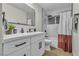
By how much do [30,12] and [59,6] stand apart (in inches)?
40.9

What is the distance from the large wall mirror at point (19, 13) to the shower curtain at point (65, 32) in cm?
110

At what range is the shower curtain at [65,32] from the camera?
11.3ft

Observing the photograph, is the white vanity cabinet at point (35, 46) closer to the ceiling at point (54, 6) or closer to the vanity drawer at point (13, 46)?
the vanity drawer at point (13, 46)

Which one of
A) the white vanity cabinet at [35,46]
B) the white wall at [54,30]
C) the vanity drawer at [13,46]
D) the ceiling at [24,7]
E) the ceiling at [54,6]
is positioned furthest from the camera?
the white wall at [54,30]

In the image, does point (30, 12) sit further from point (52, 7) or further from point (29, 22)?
point (52, 7)

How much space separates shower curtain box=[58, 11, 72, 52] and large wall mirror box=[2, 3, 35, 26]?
110 cm

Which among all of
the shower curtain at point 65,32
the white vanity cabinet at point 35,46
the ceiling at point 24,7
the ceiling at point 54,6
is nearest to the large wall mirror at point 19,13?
the ceiling at point 24,7

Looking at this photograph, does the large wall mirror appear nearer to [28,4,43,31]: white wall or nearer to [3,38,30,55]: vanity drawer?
[28,4,43,31]: white wall

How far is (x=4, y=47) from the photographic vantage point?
3.45 feet

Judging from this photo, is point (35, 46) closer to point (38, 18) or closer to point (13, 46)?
point (13, 46)

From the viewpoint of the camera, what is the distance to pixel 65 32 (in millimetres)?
3582

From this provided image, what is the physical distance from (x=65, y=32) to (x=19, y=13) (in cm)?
184

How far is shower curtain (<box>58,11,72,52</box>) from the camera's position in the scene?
3.46 metres

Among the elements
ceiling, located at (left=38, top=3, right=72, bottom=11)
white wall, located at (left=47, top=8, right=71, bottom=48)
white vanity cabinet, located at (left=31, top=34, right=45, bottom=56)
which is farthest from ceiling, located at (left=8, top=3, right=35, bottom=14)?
white vanity cabinet, located at (left=31, top=34, right=45, bottom=56)
